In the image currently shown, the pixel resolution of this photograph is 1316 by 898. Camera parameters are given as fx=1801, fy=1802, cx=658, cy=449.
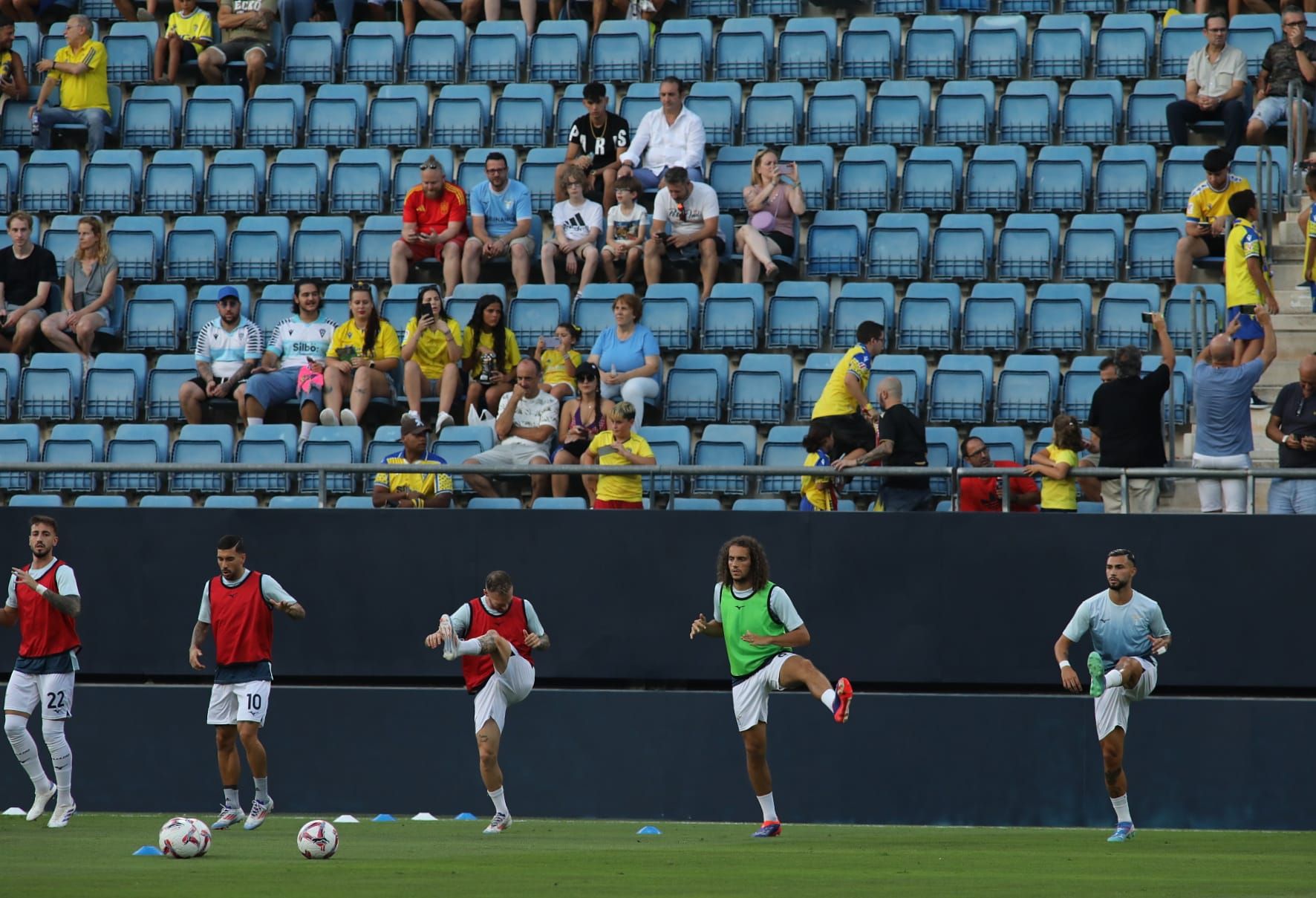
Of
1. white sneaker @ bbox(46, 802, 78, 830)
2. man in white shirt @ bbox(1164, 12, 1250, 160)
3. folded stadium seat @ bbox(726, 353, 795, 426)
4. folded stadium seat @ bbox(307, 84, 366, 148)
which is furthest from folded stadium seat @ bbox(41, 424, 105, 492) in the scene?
man in white shirt @ bbox(1164, 12, 1250, 160)

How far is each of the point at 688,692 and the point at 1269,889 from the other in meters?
7.04

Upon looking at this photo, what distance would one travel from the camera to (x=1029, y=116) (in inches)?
700

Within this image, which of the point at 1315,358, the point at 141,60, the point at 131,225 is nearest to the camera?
the point at 1315,358

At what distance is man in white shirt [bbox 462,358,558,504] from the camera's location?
15.3m

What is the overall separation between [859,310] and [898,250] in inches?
34.9

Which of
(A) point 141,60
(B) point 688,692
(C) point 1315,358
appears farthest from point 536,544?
(A) point 141,60

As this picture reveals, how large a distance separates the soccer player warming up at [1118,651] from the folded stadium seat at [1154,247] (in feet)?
15.6

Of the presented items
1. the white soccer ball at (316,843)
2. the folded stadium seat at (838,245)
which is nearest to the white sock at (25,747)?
the white soccer ball at (316,843)

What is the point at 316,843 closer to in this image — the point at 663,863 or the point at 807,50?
the point at 663,863

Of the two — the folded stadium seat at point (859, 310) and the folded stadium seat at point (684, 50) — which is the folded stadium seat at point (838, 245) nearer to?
the folded stadium seat at point (859, 310)

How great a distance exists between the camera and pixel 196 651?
42.3 feet

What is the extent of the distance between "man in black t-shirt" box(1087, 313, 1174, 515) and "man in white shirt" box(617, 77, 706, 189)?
5.14 metres

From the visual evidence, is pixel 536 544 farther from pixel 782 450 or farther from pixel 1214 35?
pixel 1214 35

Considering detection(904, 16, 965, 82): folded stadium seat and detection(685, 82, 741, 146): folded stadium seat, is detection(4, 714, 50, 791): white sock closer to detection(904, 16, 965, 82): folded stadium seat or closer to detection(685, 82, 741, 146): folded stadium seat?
detection(685, 82, 741, 146): folded stadium seat
